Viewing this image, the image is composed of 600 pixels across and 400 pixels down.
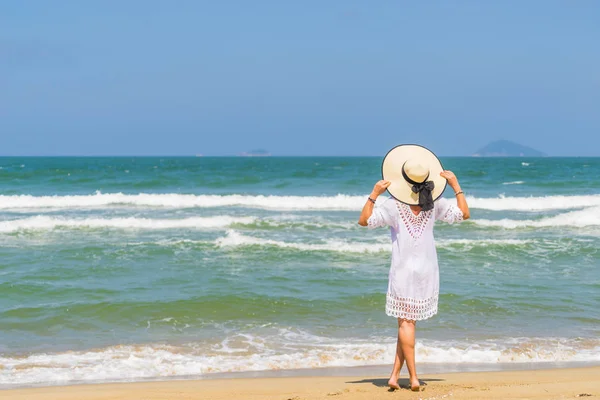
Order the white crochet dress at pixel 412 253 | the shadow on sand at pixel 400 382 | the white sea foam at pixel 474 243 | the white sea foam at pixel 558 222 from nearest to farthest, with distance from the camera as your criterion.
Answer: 1. the white crochet dress at pixel 412 253
2. the shadow on sand at pixel 400 382
3. the white sea foam at pixel 474 243
4. the white sea foam at pixel 558 222

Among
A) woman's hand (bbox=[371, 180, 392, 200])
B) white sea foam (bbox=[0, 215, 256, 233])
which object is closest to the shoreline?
woman's hand (bbox=[371, 180, 392, 200])

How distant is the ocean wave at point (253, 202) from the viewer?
25672 millimetres

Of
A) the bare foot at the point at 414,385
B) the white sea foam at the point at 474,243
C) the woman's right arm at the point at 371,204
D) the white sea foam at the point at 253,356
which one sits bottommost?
the white sea foam at the point at 253,356

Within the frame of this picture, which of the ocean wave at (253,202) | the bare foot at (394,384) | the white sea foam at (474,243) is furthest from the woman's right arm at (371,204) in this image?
the ocean wave at (253,202)

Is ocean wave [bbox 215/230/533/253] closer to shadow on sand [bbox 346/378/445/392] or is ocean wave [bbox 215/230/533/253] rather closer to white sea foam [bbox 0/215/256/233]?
white sea foam [bbox 0/215/256/233]

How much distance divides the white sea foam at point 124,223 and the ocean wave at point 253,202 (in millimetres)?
6160

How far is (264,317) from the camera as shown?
8.56 m

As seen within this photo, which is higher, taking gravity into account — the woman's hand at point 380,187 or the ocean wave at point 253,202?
the woman's hand at point 380,187

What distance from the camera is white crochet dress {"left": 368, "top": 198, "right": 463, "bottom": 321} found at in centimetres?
475

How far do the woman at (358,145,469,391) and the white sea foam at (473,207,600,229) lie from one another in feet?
46.9

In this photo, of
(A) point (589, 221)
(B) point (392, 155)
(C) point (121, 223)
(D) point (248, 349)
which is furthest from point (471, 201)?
(B) point (392, 155)

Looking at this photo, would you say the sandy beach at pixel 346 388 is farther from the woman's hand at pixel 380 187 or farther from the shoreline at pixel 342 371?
the woman's hand at pixel 380 187

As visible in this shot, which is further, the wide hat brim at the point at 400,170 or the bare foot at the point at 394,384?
the bare foot at the point at 394,384

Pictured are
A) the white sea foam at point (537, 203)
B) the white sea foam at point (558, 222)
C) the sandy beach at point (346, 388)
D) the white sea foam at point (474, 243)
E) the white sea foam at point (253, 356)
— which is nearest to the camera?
the sandy beach at point (346, 388)
